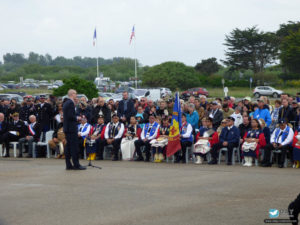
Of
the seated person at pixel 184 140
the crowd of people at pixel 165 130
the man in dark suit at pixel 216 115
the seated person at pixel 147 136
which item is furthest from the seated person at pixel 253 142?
the seated person at pixel 147 136

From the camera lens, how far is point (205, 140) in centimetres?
1602

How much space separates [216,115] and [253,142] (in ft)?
9.12

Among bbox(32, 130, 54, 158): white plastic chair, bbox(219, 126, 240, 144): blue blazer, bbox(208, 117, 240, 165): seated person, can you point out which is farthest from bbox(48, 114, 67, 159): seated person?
bbox(219, 126, 240, 144): blue blazer

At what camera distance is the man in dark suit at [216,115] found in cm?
1762

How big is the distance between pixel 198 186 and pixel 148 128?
6.70 metres

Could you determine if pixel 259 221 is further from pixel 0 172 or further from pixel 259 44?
pixel 259 44

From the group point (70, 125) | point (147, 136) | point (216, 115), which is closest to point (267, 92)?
point (216, 115)

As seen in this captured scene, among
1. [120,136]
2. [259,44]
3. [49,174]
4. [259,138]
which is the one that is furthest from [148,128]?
[259,44]

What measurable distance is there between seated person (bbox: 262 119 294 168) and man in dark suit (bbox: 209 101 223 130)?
2.74m

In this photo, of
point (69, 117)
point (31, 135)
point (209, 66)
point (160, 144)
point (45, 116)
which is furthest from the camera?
point (209, 66)

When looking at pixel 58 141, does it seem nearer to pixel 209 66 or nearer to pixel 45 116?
pixel 45 116

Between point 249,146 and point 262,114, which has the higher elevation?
point 262,114

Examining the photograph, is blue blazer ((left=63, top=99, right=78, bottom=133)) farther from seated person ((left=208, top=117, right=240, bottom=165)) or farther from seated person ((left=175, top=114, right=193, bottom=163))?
seated person ((left=208, top=117, right=240, bottom=165))

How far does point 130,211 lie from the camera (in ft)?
27.0
